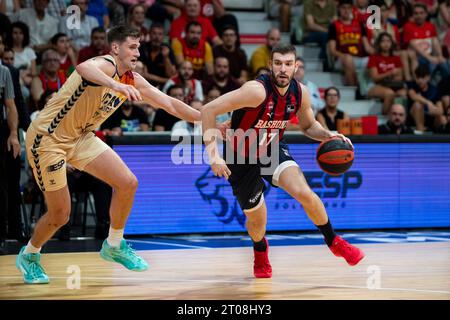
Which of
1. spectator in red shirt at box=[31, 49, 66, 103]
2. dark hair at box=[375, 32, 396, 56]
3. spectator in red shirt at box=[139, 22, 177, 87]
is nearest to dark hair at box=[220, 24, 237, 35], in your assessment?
spectator in red shirt at box=[139, 22, 177, 87]

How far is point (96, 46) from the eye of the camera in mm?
12492

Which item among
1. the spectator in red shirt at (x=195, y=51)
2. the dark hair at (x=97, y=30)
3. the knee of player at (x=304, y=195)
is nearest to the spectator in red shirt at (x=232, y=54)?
the spectator in red shirt at (x=195, y=51)

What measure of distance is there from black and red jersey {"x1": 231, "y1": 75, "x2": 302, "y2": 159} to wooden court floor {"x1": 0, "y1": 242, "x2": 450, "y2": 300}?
1.19m

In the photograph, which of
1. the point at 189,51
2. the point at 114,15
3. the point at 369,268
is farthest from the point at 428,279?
the point at 114,15

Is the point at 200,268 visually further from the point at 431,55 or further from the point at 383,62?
the point at 431,55

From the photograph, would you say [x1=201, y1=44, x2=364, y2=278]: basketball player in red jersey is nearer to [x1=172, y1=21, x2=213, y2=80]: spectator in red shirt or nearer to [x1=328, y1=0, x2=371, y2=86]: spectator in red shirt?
[x1=172, y1=21, x2=213, y2=80]: spectator in red shirt

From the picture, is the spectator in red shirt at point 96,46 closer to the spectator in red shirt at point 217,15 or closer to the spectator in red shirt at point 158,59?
the spectator in red shirt at point 158,59

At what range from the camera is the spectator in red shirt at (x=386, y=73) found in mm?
14391

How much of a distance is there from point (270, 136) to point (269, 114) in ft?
0.76

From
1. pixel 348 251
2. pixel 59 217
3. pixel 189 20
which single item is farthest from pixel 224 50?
pixel 59 217

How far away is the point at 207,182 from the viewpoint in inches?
437

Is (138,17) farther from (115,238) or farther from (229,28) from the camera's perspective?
(115,238)

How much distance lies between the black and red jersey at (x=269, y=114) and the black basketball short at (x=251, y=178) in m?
0.15

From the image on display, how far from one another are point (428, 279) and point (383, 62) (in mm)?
7384
